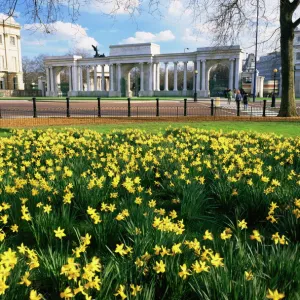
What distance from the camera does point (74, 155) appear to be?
6473mm

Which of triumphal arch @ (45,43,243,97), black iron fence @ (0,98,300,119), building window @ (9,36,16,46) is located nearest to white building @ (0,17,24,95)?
building window @ (9,36,16,46)

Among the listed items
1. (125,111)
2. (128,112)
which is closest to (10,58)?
(125,111)

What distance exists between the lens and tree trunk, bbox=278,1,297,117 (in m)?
18.1

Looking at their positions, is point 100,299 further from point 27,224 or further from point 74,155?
point 74,155

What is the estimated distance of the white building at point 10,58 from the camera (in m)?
80.1

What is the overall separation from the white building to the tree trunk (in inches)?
2891

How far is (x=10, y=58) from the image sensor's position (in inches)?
3211

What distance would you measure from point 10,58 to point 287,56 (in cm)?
7635

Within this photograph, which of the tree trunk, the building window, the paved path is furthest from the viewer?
the building window

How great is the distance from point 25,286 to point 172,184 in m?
2.50

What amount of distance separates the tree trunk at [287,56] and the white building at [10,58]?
2891 inches

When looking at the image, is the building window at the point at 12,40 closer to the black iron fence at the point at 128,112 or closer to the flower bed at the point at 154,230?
the black iron fence at the point at 128,112

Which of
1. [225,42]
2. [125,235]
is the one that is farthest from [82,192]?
[225,42]

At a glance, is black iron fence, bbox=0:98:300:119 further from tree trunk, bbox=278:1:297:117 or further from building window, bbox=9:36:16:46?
building window, bbox=9:36:16:46
